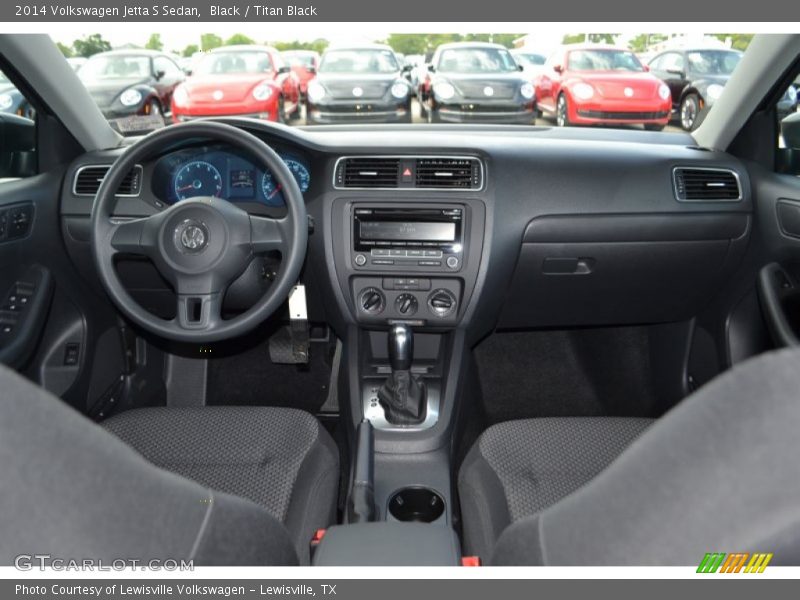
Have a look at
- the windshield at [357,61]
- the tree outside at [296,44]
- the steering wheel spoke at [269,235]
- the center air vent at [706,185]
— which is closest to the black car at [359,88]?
the windshield at [357,61]

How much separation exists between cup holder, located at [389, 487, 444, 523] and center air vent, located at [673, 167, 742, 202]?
130 cm

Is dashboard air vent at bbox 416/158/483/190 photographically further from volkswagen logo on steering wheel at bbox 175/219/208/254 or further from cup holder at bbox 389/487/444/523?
cup holder at bbox 389/487/444/523

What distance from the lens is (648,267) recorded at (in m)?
2.59

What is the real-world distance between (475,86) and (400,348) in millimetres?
2715

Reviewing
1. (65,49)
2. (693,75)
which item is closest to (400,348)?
(65,49)

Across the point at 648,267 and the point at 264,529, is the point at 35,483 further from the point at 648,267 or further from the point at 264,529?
the point at 648,267

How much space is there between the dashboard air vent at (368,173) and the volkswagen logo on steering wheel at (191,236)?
0.56 metres

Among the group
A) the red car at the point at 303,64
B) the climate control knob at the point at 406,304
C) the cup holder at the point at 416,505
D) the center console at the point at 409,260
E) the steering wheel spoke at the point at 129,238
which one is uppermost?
the red car at the point at 303,64

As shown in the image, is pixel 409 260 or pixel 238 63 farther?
→ pixel 238 63

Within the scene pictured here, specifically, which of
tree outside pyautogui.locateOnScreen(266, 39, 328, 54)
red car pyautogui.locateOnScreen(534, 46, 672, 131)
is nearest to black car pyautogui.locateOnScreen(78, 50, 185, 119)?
tree outside pyautogui.locateOnScreen(266, 39, 328, 54)

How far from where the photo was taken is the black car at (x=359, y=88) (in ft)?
12.5

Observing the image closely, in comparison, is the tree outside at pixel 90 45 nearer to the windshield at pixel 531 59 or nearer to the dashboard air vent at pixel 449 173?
the dashboard air vent at pixel 449 173

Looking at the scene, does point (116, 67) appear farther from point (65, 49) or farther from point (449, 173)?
point (449, 173)

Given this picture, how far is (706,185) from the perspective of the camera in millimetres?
2498
